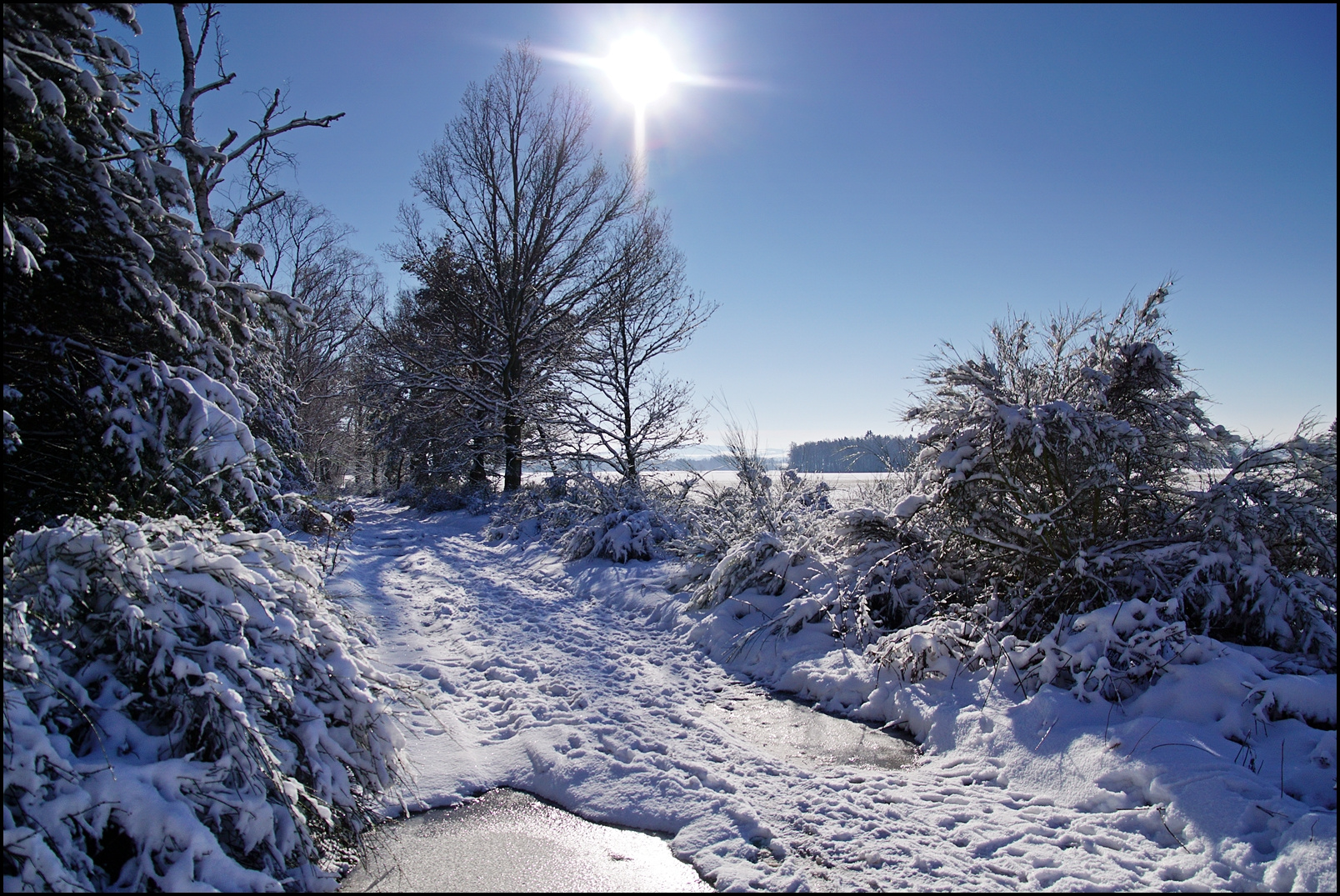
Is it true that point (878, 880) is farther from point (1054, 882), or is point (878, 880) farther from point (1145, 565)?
point (1145, 565)

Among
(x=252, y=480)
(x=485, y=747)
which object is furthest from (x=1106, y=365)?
(x=252, y=480)

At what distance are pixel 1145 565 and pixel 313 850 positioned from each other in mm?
5077

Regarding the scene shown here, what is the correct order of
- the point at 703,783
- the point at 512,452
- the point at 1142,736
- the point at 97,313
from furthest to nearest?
the point at 512,452 < the point at 97,313 < the point at 703,783 < the point at 1142,736

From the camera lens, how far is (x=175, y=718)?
2328 millimetres

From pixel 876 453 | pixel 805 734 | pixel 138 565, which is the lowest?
pixel 805 734

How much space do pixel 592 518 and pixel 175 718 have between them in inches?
326

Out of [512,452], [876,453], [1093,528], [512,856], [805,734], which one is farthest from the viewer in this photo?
[512,452]

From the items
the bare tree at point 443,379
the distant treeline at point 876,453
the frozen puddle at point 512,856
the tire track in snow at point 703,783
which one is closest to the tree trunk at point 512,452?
the bare tree at point 443,379

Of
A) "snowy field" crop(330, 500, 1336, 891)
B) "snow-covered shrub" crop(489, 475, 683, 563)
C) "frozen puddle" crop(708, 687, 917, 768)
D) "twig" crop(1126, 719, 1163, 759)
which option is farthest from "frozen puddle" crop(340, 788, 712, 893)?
"snow-covered shrub" crop(489, 475, 683, 563)

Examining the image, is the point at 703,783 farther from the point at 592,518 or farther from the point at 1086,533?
the point at 592,518

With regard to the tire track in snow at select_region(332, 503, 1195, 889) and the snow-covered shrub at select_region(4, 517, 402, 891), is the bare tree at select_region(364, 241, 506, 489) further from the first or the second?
the snow-covered shrub at select_region(4, 517, 402, 891)

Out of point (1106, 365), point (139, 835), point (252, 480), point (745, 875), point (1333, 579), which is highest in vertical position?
point (1106, 365)

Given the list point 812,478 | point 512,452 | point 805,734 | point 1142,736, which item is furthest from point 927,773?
point 512,452

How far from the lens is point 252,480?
155 inches
